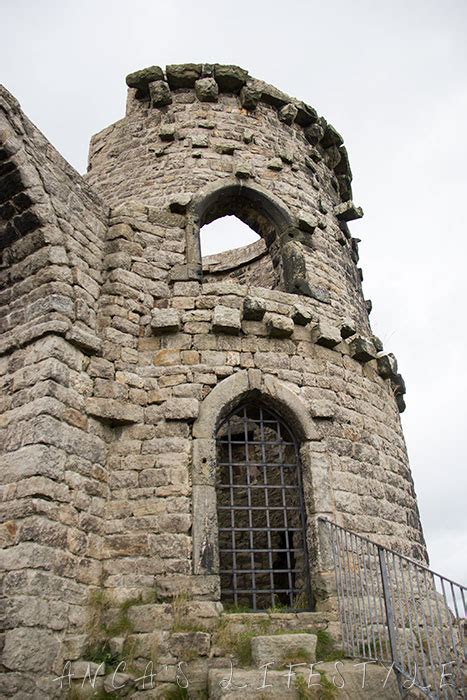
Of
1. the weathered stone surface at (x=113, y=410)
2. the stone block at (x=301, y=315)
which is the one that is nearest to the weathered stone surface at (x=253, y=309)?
the stone block at (x=301, y=315)

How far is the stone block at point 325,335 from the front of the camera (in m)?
6.79

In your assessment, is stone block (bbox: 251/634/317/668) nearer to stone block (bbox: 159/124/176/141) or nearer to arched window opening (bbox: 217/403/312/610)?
arched window opening (bbox: 217/403/312/610)

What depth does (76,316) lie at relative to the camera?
590cm

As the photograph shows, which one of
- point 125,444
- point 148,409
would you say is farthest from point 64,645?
point 148,409

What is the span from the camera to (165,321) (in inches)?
249

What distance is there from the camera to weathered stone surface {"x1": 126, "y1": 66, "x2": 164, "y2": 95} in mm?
8523

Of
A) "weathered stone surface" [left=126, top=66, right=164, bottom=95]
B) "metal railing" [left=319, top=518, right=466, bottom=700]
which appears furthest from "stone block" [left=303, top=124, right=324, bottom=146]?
"metal railing" [left=319, top=518, right=466, bottom=700]

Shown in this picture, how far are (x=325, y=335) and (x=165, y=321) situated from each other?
1812mm

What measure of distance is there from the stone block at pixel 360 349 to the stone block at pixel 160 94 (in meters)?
4.29

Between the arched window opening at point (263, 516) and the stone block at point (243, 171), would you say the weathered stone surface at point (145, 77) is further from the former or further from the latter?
the arched window opening at point (263, 516)

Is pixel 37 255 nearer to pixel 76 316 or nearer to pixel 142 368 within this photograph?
pixel 76 316

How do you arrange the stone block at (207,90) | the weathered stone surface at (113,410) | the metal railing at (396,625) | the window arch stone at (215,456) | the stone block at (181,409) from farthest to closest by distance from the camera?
the stone block at (207,90) → the stone block at (181,409) → the weathered stone surface at (113,410) → the window arch stone at (215,456) → the metal railing at (396,625)

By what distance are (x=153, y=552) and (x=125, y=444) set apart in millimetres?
1059

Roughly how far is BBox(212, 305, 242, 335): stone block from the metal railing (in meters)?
2.12
